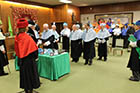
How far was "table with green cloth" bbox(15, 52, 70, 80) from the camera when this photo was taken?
3.15 meters

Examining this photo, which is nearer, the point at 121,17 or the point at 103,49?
the point at 103,49

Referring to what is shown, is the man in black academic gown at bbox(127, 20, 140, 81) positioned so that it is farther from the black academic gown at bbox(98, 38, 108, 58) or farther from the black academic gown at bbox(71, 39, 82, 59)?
the black academic gown at bbox(71, 39, 82, 59)

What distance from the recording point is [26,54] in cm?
210

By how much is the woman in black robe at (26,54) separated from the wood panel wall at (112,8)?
907cm

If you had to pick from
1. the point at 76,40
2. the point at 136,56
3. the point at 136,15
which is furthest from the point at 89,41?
the point at 136,15

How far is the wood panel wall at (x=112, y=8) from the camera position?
8.99 metres

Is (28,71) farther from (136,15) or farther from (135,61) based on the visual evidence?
(136,15)

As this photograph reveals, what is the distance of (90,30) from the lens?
4.47 metres

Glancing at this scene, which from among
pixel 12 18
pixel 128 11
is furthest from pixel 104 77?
pixel 128 11

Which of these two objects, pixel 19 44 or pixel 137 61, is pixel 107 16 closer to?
pixel 137 61

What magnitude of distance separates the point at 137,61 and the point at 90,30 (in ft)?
6.48

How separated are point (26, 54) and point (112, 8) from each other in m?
9.26

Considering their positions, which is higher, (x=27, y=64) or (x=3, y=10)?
(x=3, y=10)

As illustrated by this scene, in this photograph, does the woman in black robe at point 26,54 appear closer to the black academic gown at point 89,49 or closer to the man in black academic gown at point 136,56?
the man in black academic gown at point 136,56
